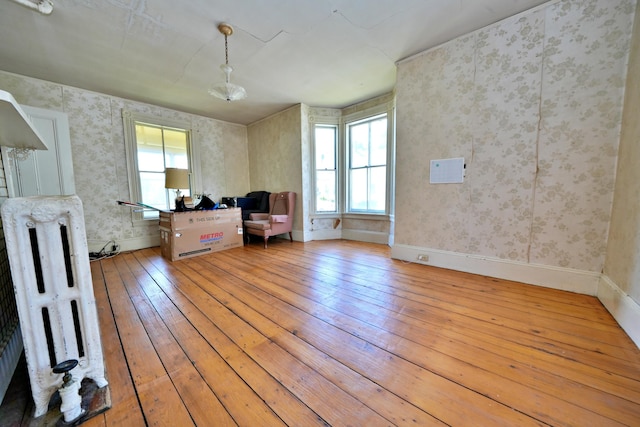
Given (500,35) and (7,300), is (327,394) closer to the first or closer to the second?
(7,300)

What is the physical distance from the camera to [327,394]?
1.04 m

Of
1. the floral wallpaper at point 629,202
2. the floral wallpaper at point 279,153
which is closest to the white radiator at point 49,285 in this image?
the floral wallpaper at point 629,202

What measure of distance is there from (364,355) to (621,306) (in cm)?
186

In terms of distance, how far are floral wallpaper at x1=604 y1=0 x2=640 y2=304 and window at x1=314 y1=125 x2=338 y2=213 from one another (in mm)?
3443

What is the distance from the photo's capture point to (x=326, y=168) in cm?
448

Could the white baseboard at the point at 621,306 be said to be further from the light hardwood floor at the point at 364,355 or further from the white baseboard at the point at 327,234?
the white baseboard at the point at 327,234

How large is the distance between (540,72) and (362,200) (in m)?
2.78

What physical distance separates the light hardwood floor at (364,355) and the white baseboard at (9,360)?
0.35 meters

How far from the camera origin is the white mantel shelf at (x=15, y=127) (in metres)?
0.83

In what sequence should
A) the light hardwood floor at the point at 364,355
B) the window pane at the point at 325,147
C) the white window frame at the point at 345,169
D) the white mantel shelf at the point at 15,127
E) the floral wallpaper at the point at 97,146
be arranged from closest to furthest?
1. the white mantel shelf at the point at 15,127
2. the light hardwood floor at the point at 364,355
3. the floral wallpaper at the point at 97,146
4. the white window frame at the point at 345,169
5. the window pane at the point at 325,147

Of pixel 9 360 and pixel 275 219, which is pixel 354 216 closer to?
pixel 275 219

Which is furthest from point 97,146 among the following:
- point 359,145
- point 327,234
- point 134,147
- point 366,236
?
point 366,236

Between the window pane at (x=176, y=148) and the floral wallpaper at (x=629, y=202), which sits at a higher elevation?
the window pane at (x=176, y=148)

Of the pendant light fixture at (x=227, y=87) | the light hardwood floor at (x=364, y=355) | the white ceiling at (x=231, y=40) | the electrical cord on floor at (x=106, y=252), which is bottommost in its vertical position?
the light hardwood floor at (x=364, y=355)
